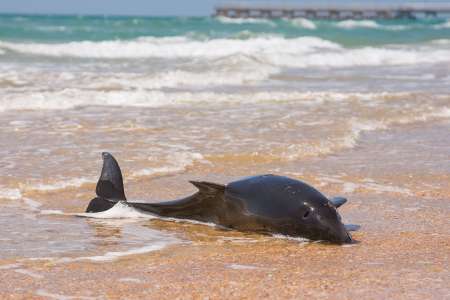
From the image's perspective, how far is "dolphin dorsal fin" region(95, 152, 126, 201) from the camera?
6.05 meters

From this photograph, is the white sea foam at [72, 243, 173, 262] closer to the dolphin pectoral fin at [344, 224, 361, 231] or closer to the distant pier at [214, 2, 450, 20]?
the dolphin pectoral fin at [344, 224, 361, 231]

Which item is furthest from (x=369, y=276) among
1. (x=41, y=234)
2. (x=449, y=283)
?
(x=41, y=234)

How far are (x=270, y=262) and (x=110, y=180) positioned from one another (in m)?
1.53

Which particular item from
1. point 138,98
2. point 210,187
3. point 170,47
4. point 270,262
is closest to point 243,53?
point 170,47

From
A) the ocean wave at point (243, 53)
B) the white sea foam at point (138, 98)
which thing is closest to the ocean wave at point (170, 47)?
the ocean wave at point (243, 53)

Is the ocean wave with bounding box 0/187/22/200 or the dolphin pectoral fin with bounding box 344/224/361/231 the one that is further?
the ocean wave with bounding box 0/187/22/200

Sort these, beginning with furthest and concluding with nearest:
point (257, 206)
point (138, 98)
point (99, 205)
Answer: point (138, 98) < point (99, 205) < point (257, 206)

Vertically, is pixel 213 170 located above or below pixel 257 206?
below

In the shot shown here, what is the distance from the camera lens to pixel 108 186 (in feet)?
20.0

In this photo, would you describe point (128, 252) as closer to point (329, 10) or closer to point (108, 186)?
point (108, 186)

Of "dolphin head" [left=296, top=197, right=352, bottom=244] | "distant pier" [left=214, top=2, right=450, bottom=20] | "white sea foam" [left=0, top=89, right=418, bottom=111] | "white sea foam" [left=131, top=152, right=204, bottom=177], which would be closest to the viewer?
"dolphin head" [left=296, top=197, right=352, bottom=244]

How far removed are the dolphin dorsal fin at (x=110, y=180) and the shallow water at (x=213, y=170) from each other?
14 cm

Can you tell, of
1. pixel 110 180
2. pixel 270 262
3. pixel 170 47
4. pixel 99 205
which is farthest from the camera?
pixel 170 47

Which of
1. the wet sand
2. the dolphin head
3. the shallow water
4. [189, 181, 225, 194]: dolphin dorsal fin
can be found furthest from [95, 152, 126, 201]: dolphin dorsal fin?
the dolphin head
